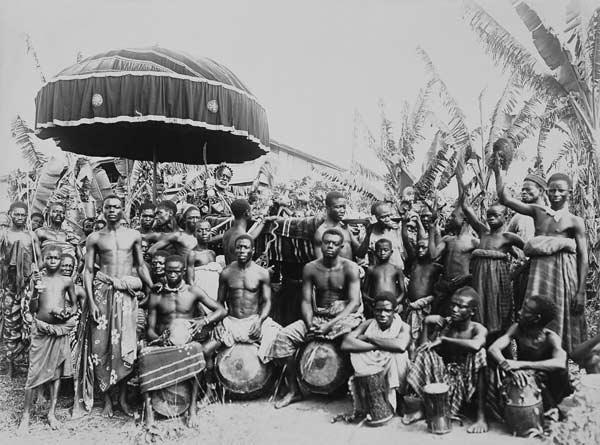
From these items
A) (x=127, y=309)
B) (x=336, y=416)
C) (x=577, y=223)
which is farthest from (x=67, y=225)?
(x=577, y=223)

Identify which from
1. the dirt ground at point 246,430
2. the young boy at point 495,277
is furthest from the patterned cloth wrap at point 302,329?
the young boy at point 495,277

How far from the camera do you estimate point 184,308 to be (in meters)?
4.91

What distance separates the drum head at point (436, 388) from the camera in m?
4.08

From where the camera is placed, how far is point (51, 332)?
469 centimetres

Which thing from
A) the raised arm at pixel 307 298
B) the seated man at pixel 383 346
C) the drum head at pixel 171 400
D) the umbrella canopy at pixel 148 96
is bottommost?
the drum head at pixel 171 400

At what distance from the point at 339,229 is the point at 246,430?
2.17 meters

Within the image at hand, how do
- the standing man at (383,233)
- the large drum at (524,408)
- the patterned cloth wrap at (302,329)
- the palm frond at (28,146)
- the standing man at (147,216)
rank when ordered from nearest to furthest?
the large drum at (524,408), the patterned cloth wrap at (302,329), the standing man at (383,233), the standing man at (147,216), the palm frond at (28,146)

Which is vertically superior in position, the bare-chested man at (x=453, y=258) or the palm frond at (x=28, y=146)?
the palm frond at (x=28, y=146)

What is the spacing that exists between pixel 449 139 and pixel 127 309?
6.42 m

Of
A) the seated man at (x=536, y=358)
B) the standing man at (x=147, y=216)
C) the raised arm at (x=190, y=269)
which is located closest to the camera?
the seated man at (x=536, y=358)

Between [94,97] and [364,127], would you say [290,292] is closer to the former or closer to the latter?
[94,97]

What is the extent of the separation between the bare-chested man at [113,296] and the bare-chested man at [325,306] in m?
1.32

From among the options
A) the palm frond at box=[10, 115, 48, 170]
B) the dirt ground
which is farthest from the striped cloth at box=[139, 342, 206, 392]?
the palm frond at box=[10, 115, 48, 170]

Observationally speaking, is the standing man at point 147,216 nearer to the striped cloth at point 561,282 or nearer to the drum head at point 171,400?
the drum head at point 171,400
